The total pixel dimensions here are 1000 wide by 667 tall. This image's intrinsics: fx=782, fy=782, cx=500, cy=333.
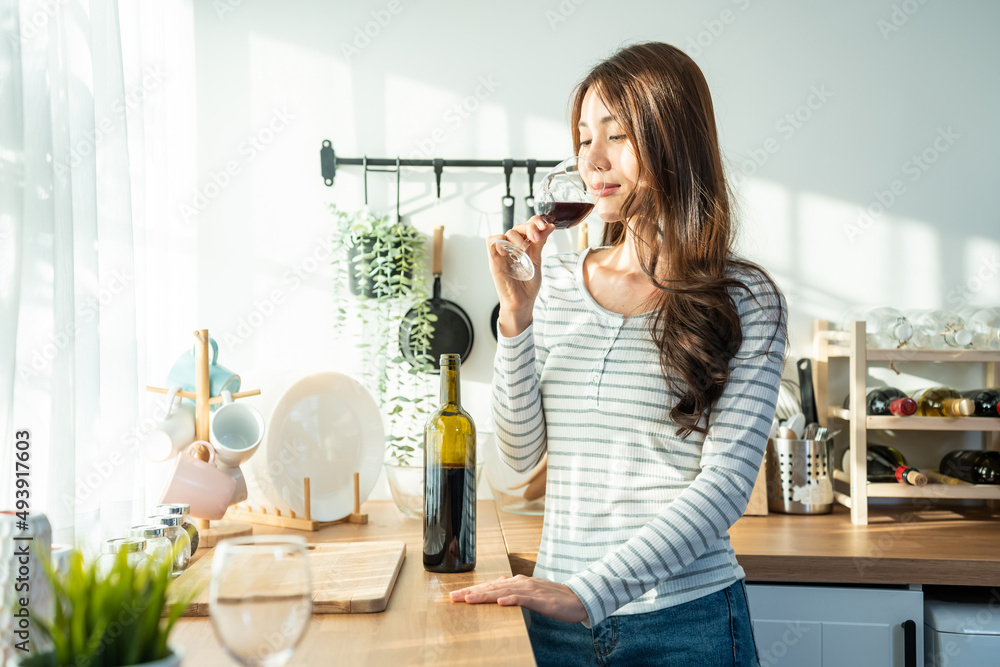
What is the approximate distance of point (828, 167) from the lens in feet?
6.86

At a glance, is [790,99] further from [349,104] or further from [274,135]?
[274,135]

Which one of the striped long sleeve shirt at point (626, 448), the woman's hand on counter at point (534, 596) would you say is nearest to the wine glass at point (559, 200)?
the striped long sleeve shirt at point (626, 448)

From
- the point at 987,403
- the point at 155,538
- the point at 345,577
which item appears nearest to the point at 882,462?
the point at 987,403

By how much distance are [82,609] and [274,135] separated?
1721 mm

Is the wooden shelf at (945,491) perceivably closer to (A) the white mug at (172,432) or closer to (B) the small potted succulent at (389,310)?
(B) the small potted succulent at (389,310)

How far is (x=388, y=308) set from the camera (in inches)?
79.7

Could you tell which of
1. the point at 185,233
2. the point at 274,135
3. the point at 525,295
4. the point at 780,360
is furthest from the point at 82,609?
the point at 274,135

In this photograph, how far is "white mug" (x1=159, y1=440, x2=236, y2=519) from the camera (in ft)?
4.31

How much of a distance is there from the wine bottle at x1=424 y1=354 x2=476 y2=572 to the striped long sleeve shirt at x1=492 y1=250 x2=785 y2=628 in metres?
0.08

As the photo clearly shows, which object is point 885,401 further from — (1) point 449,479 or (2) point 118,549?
(2) point 118,549

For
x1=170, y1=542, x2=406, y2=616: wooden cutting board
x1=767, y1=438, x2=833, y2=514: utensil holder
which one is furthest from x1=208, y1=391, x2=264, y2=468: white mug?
x1=767, y1=438, x2=833, y2=514: utensil holder

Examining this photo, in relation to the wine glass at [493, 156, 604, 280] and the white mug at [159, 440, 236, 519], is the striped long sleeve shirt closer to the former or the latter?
the wine glass at [493, 156, 604, 280]

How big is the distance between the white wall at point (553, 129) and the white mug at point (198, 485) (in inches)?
27.1

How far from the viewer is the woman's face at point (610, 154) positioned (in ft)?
3.80
